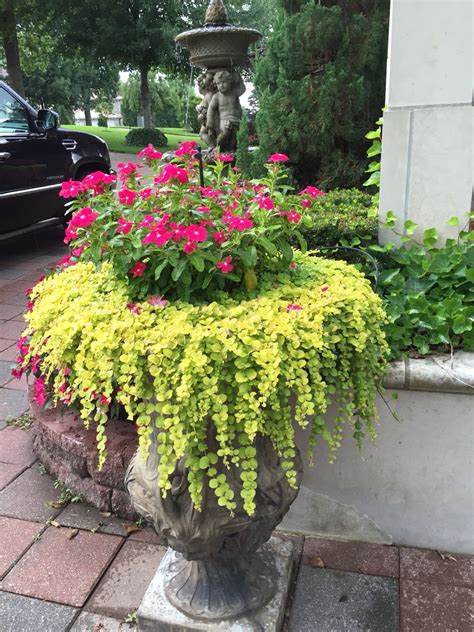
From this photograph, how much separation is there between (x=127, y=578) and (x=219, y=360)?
1.30 metres

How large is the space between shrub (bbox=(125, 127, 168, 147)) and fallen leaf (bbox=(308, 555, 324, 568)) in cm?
1978

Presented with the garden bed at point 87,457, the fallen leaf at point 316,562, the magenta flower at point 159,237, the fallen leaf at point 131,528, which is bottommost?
the fallen leaf at point 316,562

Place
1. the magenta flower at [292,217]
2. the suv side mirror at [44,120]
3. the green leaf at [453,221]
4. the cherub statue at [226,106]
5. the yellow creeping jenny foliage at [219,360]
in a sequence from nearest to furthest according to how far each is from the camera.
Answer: the yellow creeping jenny foliage at [219,360] → the magenta flower at [292,217] → the green leaf at [453,221] → the suv side mirror at [44,120] → the cherub statue at [226,106]

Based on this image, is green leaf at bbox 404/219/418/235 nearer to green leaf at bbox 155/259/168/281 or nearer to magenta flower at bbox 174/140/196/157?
magenta flower at bbox 174/140/196/157

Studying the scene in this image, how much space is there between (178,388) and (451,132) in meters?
1.98

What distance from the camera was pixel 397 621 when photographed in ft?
7.04

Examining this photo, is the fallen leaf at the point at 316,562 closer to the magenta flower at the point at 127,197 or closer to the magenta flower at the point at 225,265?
the magenta flower at the point at 225,265

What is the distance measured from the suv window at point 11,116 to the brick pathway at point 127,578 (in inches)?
191

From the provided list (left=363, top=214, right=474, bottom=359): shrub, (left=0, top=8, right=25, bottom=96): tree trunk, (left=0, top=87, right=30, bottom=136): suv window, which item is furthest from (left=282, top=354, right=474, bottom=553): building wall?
(left=0, top=8, right=25, bottom=96): tree trunk

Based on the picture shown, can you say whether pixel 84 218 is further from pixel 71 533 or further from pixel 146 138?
pixel 146 138

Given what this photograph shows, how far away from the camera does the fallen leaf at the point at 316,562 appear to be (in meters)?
2.42

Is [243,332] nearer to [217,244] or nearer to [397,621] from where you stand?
[217,244]

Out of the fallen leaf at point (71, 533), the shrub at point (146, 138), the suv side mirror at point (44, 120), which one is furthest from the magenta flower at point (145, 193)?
the shrub at point (146, 138)

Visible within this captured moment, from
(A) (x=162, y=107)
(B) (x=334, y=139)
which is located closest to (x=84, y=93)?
(A) (x=162, y=107)
